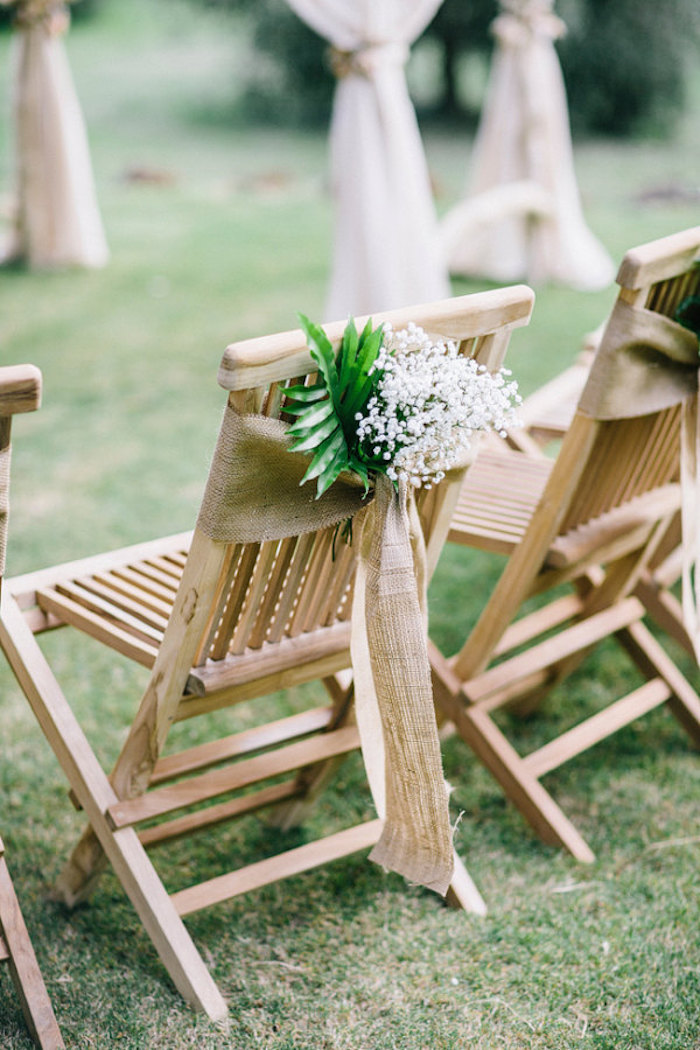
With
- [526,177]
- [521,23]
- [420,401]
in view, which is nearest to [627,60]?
[521,23]

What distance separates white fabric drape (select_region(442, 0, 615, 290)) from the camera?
21.9ft

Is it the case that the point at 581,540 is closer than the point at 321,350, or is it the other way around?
the point at 321,350

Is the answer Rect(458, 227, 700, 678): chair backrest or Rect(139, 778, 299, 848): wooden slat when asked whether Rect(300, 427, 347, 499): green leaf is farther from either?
Rect(139, 778, 299, 848): wooden slat

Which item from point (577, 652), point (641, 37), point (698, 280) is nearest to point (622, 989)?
point (577, 652)

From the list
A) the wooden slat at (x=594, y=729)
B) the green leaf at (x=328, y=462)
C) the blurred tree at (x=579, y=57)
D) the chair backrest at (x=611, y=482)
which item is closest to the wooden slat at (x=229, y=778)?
the chair backrest at (x=611, y=482)

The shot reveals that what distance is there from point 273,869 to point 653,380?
4.00ft

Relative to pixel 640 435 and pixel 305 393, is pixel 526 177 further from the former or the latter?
pixel 305 393

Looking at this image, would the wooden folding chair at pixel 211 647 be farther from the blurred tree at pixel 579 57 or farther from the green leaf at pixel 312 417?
the blurred tree at pixel 579 57

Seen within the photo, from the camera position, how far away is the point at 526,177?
688cm

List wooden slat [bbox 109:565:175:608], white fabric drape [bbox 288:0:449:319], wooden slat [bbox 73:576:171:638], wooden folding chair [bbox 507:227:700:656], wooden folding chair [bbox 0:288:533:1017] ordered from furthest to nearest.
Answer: white fabric drape [bbox 288:0:449:319], wooden folding chair [bbox 507:227:700:656], wooden slat [bbox 109:565:175:608], wooden slat [bbox 73:576:171:638], wooden folding chair [bbox 0:288:533:1017]

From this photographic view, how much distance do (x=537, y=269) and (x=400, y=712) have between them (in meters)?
5.36

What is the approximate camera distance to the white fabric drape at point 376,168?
4883 mm

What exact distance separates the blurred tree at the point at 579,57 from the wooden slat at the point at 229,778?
10.4 metres

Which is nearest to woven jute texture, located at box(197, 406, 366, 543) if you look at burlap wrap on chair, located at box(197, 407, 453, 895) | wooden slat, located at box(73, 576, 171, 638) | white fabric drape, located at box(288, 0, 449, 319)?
burlap wrap on chair, located at box(197, 407, 453, 895)
